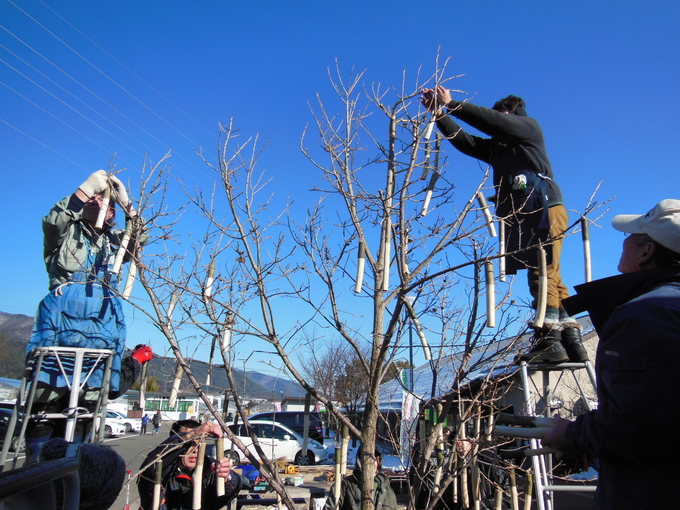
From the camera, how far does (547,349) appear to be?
3.90 m

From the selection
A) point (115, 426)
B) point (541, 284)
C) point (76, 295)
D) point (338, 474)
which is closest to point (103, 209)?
point (76, 295)

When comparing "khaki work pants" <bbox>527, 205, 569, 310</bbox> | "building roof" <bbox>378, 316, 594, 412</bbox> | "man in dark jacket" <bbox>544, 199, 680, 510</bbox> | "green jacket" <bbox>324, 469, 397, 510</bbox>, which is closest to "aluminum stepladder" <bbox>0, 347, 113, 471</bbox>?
Result: "green jacket" <bbox>324, 469, 397, 510</bbox>

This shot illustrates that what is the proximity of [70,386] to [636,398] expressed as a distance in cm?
→ 371

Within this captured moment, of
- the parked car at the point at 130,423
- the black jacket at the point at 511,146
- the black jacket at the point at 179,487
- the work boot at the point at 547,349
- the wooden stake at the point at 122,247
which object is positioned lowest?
the parked car at the point at 130,423

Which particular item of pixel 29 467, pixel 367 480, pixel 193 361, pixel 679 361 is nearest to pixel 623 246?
pixel 679 361

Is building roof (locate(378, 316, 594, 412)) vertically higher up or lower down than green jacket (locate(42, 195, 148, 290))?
lower down

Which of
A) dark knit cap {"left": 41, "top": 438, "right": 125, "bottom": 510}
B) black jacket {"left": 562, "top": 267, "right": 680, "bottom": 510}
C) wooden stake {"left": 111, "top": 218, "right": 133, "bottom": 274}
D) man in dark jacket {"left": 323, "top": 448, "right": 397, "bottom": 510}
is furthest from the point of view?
man in dark jacket {"left": 323, "top": 448, "right": 397, "bottom": 510}

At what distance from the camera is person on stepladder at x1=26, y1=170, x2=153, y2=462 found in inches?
148

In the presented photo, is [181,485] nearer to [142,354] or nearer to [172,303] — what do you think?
[142,354]

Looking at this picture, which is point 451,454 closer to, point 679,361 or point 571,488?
point 679,361

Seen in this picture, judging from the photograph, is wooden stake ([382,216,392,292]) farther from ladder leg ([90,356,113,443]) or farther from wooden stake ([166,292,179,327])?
ladder leg ([90,356,113,443])

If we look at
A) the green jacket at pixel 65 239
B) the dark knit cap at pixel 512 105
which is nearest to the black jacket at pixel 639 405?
the dark knit cap at pixel 512 105

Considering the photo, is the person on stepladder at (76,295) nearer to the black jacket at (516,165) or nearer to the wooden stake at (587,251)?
the black jacket at (516,165)

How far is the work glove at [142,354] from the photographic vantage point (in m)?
4.25
